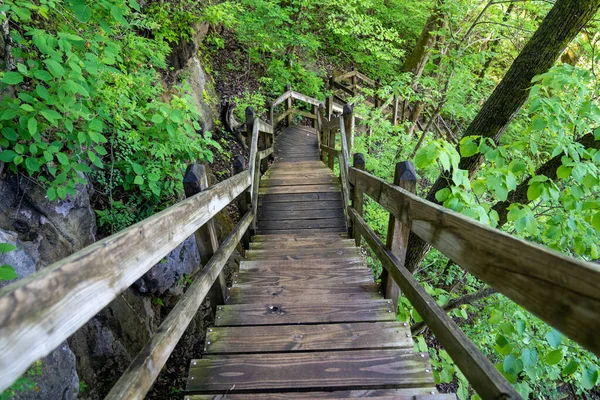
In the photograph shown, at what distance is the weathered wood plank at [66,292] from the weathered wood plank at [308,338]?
931 mm

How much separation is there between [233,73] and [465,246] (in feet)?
32.5

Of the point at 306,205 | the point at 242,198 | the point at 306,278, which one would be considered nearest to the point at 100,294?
the point at 306,278

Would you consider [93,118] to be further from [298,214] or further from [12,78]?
[298,214]

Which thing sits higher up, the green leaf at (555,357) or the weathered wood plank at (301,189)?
the green leaf at (555,357)

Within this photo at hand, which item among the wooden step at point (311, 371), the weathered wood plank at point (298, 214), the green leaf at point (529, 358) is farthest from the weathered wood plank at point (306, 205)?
the green leaf at point (529, 358)

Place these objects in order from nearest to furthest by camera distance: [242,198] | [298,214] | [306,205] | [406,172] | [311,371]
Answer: [311,371] → [406,172] → [242,198] → [298,214] → [306,205]

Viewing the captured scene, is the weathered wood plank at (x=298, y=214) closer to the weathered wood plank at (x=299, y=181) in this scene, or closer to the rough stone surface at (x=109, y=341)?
the weathered wood plank at (x=299, y=181)

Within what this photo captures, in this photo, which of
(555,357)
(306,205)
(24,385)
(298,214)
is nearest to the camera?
(555,357)

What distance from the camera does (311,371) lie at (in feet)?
5.71

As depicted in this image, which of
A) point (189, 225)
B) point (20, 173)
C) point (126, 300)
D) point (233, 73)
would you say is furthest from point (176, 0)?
point (189, 225)

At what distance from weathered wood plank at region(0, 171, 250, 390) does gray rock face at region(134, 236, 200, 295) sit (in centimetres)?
232

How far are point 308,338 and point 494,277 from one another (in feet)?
4.27

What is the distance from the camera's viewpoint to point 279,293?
2.51 meters

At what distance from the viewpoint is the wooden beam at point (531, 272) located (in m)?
0.71
